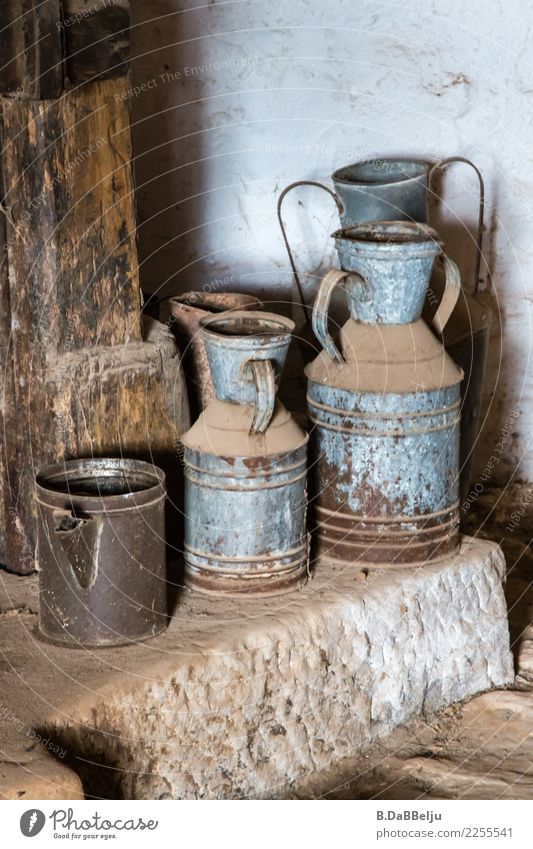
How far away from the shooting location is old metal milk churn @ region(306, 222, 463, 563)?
2969 millimetres

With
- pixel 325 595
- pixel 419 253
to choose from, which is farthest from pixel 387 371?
pixel 325 595

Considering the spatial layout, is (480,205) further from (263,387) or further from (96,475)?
(96,475)

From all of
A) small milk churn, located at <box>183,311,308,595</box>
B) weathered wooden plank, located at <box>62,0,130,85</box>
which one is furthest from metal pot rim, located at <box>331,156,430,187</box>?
weathered wooden plank, located at <box>62,0,130,85</box>

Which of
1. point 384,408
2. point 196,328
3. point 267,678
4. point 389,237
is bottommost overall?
point 267,678

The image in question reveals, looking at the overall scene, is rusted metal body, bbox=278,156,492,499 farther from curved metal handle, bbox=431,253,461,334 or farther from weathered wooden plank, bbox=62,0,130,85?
weathered wooden plank, bbox=62,0,130,85

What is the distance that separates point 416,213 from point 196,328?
0.73m

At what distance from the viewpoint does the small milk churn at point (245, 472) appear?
2.79 m

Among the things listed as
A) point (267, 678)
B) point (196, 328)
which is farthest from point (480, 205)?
point (267, 678)

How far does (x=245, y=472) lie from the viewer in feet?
9.29

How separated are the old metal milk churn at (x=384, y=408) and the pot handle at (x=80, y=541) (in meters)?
0.70

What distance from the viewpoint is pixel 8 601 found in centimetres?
288

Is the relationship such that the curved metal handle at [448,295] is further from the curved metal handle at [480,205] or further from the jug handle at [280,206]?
the curved metal handle at [480,205]

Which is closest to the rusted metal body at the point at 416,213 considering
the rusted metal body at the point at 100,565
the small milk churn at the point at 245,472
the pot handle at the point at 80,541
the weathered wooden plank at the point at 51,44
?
the small milk churn at the point at 245,472

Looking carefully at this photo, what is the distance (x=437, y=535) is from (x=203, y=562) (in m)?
0.58
